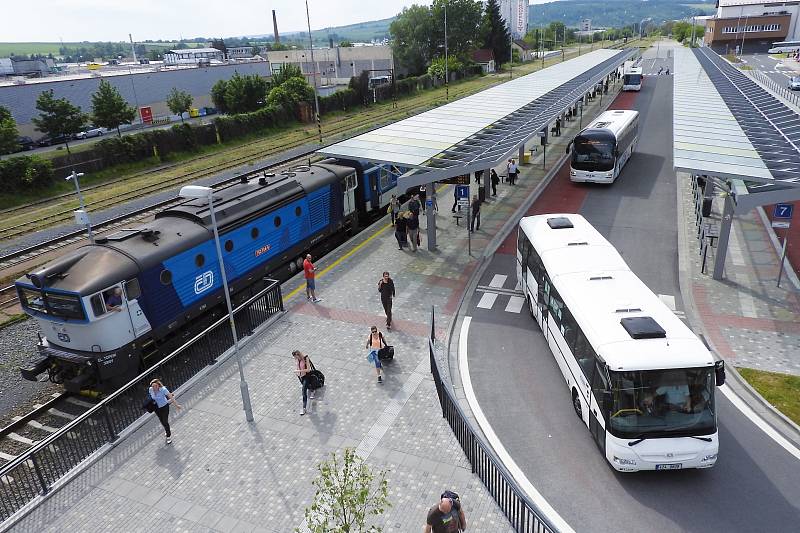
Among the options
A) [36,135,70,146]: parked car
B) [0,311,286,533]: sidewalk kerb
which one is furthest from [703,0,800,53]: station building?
[0,311,286,533]: sidewalk kerb

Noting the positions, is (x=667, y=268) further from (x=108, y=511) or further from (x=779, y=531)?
(x=108, y=511)

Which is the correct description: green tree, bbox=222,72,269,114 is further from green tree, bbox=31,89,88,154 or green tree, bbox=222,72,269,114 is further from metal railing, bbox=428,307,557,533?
metal railing, bbox=428,307,557,533

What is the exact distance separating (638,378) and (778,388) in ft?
18.1

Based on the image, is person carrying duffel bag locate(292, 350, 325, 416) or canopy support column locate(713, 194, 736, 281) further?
canopy support column locate(713, 194, 736, 281)

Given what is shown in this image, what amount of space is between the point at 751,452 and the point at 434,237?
535 inches

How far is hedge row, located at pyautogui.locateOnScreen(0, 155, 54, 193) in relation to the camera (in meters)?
34.6

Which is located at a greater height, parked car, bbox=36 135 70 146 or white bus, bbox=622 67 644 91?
white bus, bbox=622 67 644 91

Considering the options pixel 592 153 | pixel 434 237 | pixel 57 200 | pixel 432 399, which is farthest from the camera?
pixel 57 200

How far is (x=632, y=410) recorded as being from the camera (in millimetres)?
9828

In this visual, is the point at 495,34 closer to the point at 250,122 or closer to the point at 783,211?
the point at 250,122

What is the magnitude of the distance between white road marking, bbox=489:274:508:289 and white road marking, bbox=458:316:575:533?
3.76 meters

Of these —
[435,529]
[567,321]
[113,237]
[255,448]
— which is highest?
[113,237]

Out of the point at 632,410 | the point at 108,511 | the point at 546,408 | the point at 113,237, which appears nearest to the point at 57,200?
the point at 113,237

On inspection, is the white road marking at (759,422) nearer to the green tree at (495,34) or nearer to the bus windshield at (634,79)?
the bus windshield at (634,79)
